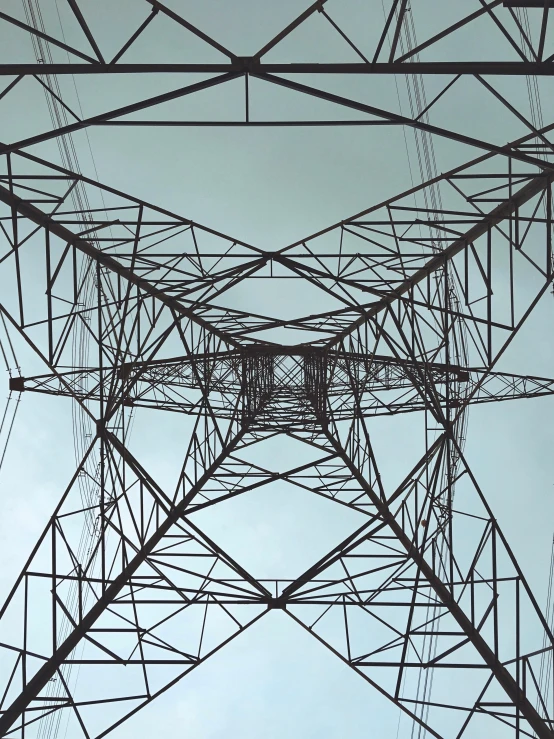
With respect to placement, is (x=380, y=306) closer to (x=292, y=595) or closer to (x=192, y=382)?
(x=292, y=595)

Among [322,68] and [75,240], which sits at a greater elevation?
[75,240]

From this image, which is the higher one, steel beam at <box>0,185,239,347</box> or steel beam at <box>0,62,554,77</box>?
steel beam at <box>0,185,239,347</box>

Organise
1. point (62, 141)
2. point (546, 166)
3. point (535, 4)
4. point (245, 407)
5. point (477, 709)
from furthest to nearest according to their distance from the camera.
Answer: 1. point (62, 141)
2. point (245, 407)
3. point (477, 709)
4. point (546, 166)
5. point (535, 4)

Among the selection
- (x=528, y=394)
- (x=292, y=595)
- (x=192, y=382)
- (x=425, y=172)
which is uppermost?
(x=425, y=172)

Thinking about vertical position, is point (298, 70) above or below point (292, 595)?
above

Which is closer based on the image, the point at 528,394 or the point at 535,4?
the point at 535,4

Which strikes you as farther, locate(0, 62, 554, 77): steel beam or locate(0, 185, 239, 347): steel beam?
locate(0, 185, 239, 347): steel beam

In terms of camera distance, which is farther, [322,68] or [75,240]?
[75,240]

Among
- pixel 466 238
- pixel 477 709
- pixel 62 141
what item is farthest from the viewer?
pixel 62 141

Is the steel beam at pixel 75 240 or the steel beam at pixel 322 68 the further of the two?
the steel beam at pixel 75 240

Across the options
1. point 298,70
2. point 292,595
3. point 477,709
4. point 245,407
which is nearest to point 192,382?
point 245,407
